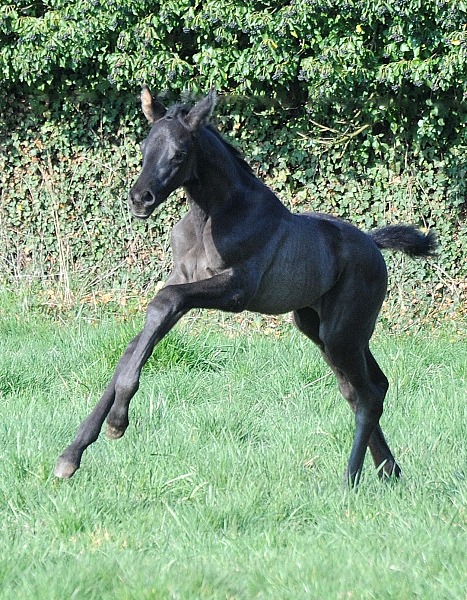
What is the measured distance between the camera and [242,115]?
11.1 metres

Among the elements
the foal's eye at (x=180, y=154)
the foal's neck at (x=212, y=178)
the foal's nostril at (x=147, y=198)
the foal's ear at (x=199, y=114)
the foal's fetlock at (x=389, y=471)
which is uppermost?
the foal's ear at (x=199, y=114)

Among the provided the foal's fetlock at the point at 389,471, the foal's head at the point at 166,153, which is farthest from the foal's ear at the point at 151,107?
the foal's fetlock at the point at 389,471

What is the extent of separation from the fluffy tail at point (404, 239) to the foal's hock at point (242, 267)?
0.41m

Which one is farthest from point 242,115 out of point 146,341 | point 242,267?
point 146,341

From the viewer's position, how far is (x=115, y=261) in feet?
38.7

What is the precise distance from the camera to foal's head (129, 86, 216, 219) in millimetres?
4242

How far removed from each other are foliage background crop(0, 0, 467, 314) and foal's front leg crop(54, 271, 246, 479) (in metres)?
5.69

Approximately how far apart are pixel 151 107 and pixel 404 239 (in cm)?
215

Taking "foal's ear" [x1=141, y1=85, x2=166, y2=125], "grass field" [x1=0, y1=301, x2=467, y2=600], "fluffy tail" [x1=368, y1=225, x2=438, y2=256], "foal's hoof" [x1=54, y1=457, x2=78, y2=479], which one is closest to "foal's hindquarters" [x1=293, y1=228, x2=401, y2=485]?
"grass field" [x1=0, y1=301, x2=467, y2=600]

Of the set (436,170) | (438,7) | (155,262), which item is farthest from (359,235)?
(155,262)

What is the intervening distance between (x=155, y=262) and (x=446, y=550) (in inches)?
324

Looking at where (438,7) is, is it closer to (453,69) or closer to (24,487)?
(453,69)

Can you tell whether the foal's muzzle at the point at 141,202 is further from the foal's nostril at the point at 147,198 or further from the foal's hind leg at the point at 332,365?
the foal's hind leg at the point at 332,365

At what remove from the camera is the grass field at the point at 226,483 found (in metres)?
3.41
